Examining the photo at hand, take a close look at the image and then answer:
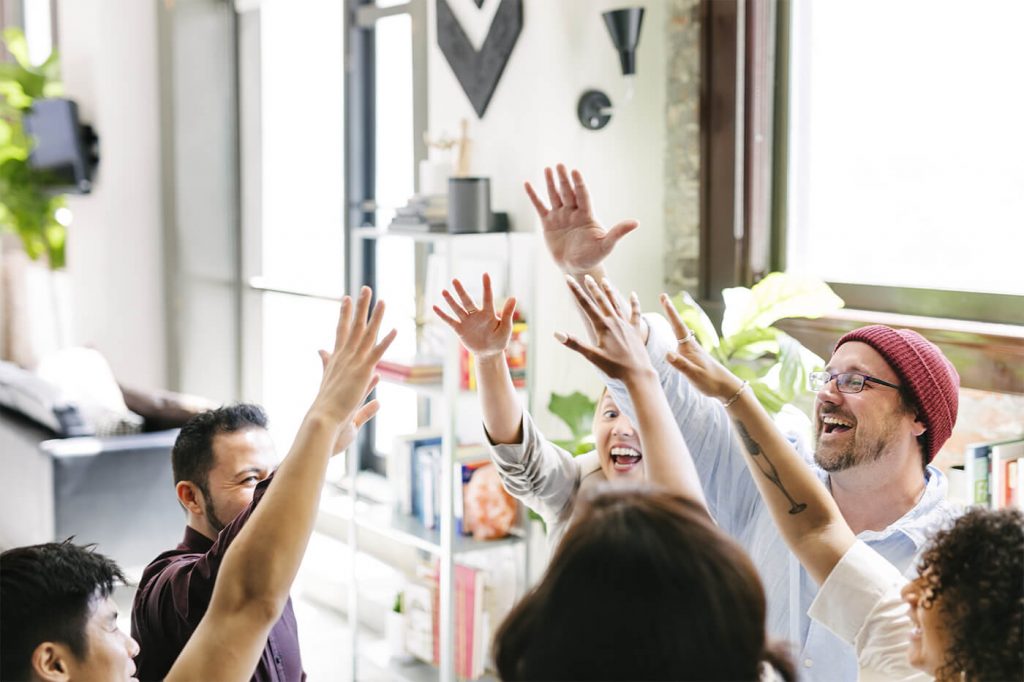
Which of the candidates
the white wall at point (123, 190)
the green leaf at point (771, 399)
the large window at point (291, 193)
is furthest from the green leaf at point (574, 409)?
the white wall at point (123, 190)

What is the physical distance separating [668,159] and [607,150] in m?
0.20

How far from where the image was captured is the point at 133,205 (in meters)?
6.25

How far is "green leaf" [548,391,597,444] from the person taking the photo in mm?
3457

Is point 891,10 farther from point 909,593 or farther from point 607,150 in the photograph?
point 909,593

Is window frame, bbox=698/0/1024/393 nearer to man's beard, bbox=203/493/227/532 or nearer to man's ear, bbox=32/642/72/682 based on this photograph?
man's beard, bbox=203/493/227/532

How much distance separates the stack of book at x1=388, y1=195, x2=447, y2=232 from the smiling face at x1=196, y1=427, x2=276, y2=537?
1844mm

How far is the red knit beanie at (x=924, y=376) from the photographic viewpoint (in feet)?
6.70

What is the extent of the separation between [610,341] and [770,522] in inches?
25.8

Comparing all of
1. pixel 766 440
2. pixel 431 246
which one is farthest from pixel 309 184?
pixel 766 440

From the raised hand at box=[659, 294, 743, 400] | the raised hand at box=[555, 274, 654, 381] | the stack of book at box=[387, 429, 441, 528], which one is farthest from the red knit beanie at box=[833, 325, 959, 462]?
the stack of book at box=[387, 429, 441, 528]

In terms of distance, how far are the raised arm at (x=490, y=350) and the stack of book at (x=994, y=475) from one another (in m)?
1.04

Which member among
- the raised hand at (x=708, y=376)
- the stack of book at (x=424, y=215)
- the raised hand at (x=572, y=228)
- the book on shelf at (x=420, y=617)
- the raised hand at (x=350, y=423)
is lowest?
the book on shelf at (x=420, y=617)

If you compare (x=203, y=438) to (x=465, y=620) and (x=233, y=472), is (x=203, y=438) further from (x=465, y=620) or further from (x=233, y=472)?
(x=465, y=620)

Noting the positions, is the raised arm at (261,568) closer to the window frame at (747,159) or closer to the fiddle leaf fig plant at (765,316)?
the fiddle leaf fig plant at (765,316)
